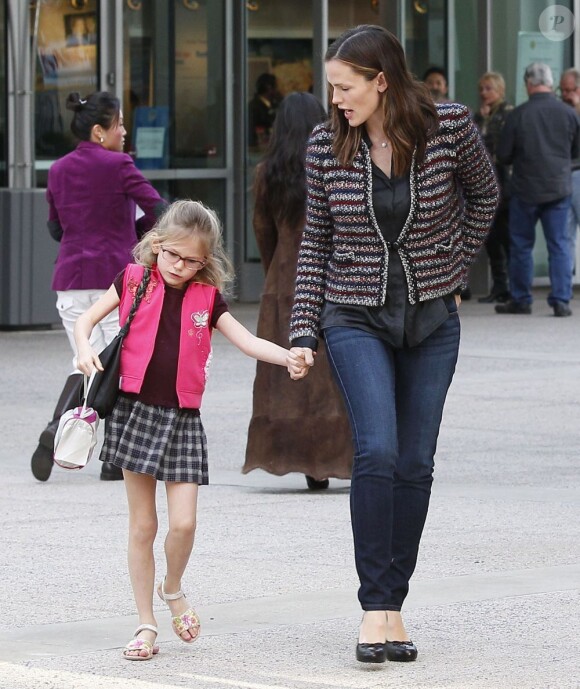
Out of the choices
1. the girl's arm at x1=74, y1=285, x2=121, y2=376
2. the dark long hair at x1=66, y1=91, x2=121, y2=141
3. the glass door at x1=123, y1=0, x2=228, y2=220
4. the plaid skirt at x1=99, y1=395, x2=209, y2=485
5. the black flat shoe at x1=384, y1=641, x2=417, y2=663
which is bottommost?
the black flat shoe at x1=384, y1=641, x2=417, y2=663

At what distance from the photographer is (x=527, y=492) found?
309 inches

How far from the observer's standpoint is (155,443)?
16.1ft

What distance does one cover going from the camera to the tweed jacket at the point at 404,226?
4824 mm

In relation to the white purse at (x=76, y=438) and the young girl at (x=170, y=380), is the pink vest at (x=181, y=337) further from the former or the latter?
the white purse at (x=76, y=438)

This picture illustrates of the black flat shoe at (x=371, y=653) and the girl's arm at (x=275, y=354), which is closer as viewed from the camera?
the black flat shoe at (x=371, y=653)

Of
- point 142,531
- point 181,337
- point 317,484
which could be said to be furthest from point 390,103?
point 317,484

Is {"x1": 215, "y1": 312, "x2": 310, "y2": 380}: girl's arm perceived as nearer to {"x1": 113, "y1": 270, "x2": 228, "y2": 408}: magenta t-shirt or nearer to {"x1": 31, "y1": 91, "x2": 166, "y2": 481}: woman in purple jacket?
{"x1": 113, "y1": 270, "x2": 228, "y2": 408}: magenta t-shirt

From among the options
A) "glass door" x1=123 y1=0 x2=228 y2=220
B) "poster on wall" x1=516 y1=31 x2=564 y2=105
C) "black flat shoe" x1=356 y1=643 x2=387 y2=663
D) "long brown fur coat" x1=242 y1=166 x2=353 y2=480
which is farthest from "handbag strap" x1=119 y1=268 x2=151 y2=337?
"poster on wall" x1=516 y1=31 x2=564 y2=105

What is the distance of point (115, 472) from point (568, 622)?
3.53 meters

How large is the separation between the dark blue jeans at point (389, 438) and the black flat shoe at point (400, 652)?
105mm

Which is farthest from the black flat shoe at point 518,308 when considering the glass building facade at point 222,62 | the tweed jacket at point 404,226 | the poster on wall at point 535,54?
the tweed jacket at point 404,226

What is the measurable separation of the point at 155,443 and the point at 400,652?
2.89 feet

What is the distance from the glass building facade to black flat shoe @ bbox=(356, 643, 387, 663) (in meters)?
11.4

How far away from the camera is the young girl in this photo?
489cm
